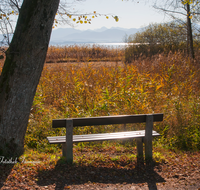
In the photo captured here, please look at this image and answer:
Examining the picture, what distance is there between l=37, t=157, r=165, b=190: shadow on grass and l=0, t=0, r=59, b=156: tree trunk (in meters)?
0.91

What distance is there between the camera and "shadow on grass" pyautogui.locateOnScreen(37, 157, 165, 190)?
→ 3.33 metres

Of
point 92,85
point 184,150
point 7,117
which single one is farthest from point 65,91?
point 184,150

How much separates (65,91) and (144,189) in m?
4.38

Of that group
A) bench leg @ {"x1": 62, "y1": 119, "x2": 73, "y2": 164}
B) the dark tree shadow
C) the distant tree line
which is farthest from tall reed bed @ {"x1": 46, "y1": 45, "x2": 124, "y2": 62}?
the dark tree shadow

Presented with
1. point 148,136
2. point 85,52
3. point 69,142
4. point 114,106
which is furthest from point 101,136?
point 85,52

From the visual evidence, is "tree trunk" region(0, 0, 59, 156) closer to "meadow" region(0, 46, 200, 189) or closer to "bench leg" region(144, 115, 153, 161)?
"meadow" region(0, 46, 200, 189)

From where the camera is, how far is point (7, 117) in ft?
11.5

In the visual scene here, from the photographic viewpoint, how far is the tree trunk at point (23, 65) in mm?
3354

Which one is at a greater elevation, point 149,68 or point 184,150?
point 149,68

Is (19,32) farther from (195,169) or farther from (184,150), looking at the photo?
(184,150)

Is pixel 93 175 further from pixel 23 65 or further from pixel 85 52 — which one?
pixel 85 52

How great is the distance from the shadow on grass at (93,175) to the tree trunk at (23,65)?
2.97ft

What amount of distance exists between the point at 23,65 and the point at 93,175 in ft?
7.05

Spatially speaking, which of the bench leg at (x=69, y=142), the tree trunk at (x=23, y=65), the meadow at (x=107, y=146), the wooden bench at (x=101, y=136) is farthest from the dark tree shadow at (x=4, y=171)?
the bench leg at (x=69, y=142)
